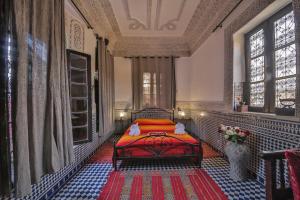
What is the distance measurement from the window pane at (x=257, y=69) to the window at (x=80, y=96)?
2.82 meters

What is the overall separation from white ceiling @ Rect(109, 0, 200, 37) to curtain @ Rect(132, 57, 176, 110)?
2.89ft

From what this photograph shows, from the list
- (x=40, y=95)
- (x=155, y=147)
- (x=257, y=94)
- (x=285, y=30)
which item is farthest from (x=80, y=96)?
(x=285, y=30)

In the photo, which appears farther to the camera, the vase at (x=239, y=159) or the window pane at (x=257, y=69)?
the window pane at (x=257, y=69)

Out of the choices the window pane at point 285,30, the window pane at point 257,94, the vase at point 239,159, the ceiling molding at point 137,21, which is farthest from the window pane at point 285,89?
the ceiling molding at point 137,21

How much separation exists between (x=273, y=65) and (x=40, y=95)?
288 cm

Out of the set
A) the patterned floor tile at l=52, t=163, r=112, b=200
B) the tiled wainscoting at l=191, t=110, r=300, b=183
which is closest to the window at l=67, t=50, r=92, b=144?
the patterned floor tile at l=52, t=163, r=112, b=200

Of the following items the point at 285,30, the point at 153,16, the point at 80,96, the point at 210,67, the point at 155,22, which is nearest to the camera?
the point at 285,30

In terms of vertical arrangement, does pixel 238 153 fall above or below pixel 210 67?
below

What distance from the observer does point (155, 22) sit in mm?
4059

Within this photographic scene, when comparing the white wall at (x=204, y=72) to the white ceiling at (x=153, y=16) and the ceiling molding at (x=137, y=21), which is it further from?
the ceiling molding at (x=137, y=21)

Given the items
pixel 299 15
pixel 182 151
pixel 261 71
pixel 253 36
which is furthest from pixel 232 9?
pixel 182 151

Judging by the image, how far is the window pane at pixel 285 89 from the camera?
1995mm

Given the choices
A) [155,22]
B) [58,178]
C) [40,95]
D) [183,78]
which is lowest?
[58,178]

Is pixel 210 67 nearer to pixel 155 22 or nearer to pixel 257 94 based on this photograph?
pixel 257 94
